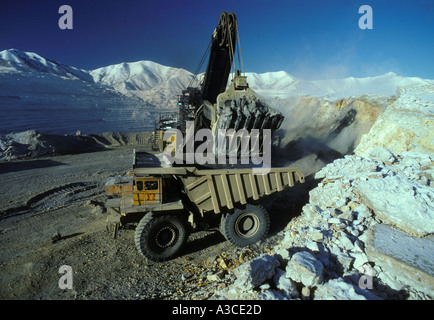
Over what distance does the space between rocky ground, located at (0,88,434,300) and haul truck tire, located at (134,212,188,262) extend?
0.82ft

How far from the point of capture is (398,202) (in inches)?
193

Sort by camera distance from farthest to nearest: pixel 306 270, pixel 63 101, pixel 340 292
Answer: pixel 63 101 → pixel 306 270 → pixel 340 292

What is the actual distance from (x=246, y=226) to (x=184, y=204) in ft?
5.45

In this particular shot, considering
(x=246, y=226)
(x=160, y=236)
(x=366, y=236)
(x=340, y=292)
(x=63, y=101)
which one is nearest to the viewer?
(x=340, y=292)

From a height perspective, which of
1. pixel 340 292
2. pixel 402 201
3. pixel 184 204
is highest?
pixel 402 201

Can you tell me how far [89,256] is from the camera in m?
5.42

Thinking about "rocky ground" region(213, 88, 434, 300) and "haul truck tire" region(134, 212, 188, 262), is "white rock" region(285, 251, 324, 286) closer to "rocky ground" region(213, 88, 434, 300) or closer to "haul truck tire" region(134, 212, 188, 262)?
"rocky ground" region(213, 88, 434, 300)

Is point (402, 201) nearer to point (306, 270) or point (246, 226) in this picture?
point (306, 270)

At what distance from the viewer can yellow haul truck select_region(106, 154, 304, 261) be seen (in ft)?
17.0

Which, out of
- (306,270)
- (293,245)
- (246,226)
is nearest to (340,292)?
(306,270)

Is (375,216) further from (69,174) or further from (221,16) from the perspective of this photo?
(69,174)

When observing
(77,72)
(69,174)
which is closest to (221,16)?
(69,174)
